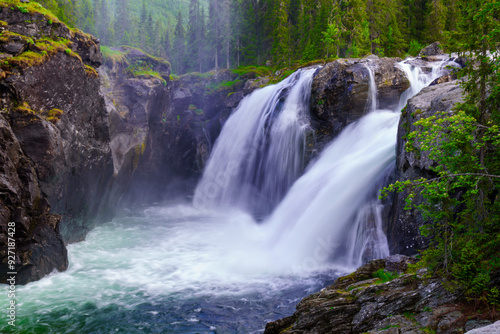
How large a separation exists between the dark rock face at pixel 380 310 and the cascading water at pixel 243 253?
2386 millimetres

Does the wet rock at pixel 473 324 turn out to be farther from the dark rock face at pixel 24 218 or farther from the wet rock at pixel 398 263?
the dark rock face at pixel 24 218

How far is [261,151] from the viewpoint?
2162 centimetres

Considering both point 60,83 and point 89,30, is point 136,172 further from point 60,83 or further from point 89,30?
point 89,30

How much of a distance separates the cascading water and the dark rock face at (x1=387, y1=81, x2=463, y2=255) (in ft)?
4.55

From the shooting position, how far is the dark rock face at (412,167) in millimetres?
8807

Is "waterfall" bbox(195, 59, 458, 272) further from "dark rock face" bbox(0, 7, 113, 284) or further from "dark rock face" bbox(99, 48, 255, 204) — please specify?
"dark rock face" bbox(0, 7, 113, 284)

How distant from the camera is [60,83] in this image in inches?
532

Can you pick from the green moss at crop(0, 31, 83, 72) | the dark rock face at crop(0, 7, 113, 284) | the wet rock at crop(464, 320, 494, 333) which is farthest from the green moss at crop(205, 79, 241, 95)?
the wet rock at crop(464, 320, 494, 333)

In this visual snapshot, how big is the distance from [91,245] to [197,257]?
556 cm

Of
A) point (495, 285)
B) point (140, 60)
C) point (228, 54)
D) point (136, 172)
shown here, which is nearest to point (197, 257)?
point (495, 285)

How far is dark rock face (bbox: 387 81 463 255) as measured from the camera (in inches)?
347

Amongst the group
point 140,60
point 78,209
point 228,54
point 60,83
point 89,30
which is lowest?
point 78,209

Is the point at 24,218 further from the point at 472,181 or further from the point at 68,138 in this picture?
the point at 472,181

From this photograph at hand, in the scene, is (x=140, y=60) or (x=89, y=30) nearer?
(x=140, y=60)
